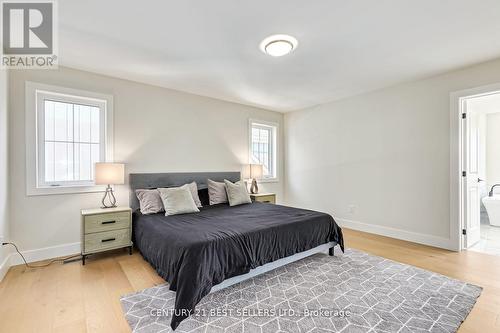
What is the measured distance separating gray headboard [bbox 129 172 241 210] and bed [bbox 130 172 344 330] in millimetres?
16

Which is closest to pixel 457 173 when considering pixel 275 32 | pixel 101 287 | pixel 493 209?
pixel 493 209

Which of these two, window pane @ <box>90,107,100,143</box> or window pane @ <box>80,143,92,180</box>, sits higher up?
window pane @ <box>90,107,100,143</box>

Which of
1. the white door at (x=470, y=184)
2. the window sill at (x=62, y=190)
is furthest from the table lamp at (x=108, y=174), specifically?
the white door at (x=470, y=184)

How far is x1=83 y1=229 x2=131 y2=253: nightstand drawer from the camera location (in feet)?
9.27

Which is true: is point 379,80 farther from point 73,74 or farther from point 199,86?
point 73,74

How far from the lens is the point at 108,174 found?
308cm

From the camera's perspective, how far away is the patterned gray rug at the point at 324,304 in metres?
1.74

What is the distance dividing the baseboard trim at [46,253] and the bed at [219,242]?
83cm

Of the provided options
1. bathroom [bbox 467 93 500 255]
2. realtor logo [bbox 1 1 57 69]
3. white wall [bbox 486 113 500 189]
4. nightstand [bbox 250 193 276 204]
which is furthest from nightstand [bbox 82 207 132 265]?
white wall [bbox 486 113 500 189]

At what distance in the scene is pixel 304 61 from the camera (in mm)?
2949

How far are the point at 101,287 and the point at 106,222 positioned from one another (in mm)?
888

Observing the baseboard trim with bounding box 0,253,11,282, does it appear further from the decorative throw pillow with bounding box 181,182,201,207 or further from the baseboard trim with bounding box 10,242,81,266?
the decorative throw pillow with bounding box 181,182,201,207

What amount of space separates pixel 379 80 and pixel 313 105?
156 cm

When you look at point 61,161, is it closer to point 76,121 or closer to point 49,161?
point 49,161
